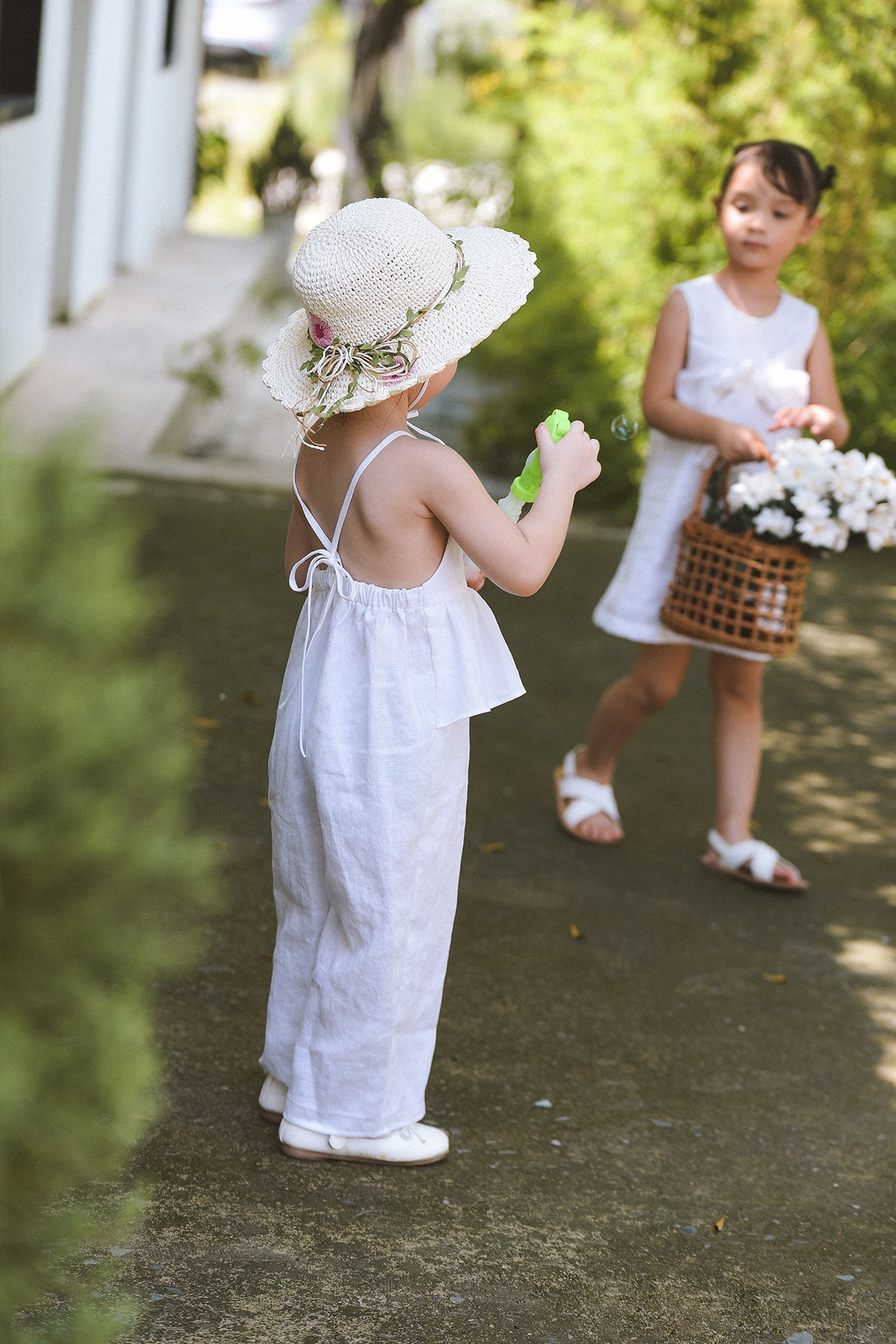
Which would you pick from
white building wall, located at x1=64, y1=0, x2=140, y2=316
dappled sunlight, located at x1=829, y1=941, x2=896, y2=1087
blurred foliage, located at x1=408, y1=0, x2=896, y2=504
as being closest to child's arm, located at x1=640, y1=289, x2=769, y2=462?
dappled sunlight, located at x1=829, y1=941, x2=896, y2=1087

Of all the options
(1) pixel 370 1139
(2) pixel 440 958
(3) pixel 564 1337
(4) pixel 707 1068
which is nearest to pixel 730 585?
(4) pixel 707 1068

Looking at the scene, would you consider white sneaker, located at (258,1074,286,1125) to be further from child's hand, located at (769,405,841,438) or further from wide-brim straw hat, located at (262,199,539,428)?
child's hand, located at (769,405,841,438)

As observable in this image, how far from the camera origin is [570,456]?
8.88 ft

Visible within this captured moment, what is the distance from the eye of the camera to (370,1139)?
2.87 metres

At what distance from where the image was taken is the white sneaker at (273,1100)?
2.96 meters

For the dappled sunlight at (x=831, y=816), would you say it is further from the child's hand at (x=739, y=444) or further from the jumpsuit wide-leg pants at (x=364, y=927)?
the jumpsuit wide-leg pants at (x=364, y=927)

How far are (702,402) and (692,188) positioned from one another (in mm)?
5035

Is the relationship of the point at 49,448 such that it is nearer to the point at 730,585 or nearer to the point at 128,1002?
the point at 128,1002

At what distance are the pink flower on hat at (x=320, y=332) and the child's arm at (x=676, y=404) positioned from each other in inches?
62.7

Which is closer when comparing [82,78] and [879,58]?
[879,58]

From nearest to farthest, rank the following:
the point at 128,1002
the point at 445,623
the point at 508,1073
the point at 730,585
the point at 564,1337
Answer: the point at 128,1002
the point at 564,1337
the point at 445,623
the point at 508,1073
the point at 730,585

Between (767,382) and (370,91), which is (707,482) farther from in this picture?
(370,91)

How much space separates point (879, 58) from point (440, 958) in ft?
21.8

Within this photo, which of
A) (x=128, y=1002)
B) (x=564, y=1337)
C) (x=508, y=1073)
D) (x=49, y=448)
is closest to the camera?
(x=49, y=448)
